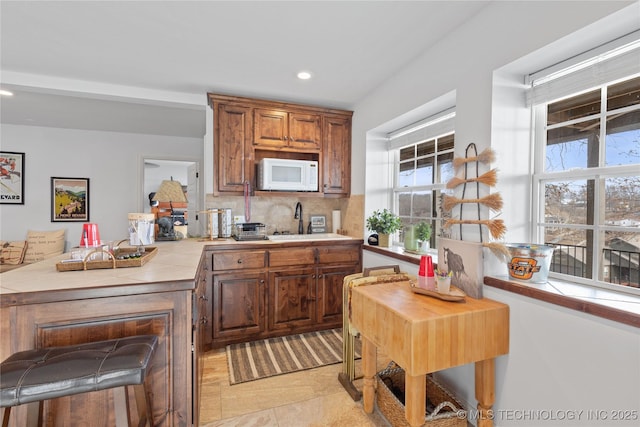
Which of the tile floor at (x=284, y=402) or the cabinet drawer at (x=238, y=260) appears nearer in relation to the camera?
the tile floor at (x=284, y=402)

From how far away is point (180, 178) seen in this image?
661 cm

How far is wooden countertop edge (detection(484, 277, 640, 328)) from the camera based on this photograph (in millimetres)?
1084

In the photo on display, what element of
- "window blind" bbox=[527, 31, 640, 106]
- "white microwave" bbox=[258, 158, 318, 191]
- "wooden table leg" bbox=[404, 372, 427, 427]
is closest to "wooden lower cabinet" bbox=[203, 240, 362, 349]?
"white microwave" bbox=[258, 158, 318, 191]

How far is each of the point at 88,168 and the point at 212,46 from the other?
3.83 meters

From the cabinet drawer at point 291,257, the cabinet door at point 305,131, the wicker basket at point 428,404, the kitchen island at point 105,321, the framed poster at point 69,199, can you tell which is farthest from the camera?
the framed poster at point 69,199

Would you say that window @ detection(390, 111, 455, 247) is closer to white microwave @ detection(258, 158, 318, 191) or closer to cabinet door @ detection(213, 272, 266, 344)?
white microwave @ detection(258, 158, 318, 191)

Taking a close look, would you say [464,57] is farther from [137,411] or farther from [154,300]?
[137,411]

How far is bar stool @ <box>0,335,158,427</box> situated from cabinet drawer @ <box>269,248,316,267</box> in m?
1.59

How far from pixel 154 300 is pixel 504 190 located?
1.92 meters

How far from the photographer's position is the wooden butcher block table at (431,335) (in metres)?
1.31

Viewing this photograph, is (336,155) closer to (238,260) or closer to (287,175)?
(287,175)

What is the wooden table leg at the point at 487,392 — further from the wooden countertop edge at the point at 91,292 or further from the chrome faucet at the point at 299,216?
the chrome faucet at the point at 299,216

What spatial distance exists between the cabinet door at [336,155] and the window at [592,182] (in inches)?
76.4

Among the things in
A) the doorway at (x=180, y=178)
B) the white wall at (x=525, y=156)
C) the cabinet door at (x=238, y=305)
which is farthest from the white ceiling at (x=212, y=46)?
the doorway at (x=180, y=178)
